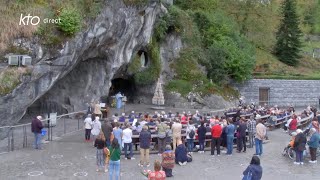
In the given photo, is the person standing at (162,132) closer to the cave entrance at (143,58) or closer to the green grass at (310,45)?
the cave entrance at (143,58)

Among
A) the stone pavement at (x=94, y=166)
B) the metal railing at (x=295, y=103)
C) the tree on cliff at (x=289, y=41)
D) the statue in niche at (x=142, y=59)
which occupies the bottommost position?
the stone pavement at (x=94, y=166)

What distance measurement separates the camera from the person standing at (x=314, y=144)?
18734 millimetres

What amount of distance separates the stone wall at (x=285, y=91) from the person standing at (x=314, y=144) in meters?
22.3

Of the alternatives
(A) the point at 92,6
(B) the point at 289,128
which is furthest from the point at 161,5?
(B) the point at 289,128

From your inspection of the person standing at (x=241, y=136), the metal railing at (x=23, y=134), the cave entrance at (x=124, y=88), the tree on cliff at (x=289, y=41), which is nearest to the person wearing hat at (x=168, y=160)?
the person standing at (x=241, y=136)

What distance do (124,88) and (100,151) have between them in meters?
23.3

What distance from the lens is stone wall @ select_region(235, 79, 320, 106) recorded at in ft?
138

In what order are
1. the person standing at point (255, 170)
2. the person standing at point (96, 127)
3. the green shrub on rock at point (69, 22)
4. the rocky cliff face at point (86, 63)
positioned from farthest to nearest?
1. the green shrub on rock at point (69, 22)
2. the rocky cliff face at point (86, 63)
3. the person standing at point (96, 127)
4. the person standing at point (255, 170)

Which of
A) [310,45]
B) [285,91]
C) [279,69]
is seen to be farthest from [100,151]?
[310,45]

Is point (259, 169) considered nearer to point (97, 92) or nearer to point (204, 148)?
point (204, 148)

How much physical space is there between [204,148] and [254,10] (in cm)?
3247

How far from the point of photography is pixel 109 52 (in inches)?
1162

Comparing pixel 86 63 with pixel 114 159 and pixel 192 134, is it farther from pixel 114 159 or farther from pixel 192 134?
pixel 114 159

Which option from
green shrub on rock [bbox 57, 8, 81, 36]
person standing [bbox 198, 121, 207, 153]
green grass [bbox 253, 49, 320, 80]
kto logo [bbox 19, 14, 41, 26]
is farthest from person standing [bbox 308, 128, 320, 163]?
green grass [bbox 253, 49, 320, 80]
